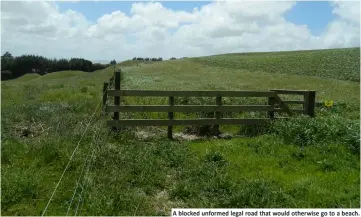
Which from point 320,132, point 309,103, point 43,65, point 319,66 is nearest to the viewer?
point 320,132

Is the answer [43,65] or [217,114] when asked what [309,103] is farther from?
[43,65]

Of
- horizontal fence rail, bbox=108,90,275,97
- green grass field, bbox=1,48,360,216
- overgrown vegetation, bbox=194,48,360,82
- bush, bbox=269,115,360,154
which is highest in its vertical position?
overgrown vegetation, bbox=194,48,360,82

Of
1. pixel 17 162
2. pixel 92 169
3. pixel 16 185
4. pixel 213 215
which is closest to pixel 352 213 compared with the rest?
pixel 213 215

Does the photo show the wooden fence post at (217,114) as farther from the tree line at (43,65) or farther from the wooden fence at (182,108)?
the tree line at (43,65)

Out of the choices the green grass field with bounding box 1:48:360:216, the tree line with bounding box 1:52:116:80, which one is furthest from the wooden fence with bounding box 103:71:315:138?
the tree line with bounding box 1:52:116:80

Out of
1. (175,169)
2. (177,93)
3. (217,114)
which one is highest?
(177,93)

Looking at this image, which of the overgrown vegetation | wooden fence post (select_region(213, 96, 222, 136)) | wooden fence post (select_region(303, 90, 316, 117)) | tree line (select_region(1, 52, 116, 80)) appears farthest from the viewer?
tree line (select_region(1, 52, 116, 80))

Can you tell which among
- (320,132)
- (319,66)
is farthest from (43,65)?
(320,132)

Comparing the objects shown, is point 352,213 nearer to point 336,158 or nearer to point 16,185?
point 336,158

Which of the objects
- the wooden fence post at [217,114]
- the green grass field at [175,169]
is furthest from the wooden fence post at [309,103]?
the wooden fence post at [217,114]

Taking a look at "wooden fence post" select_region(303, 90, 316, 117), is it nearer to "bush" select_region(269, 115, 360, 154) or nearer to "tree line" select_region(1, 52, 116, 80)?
"bush" select_region(269, 115, 360, 154)

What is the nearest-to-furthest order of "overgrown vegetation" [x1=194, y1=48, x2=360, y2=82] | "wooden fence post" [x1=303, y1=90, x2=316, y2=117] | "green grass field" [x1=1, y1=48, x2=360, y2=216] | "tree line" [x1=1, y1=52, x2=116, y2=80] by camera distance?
"green grass field" [x1=1, y1=48, x2=360, y2=216], "wooden fence post" [x1=303, y1=90, x2=316, y2=117], "overgrown vegetation" [x1=194, y1=48, x2=360, y2=82], "tree line" [x1=1, y1=52, x2=116, y2=80]

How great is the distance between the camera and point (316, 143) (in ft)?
31.0

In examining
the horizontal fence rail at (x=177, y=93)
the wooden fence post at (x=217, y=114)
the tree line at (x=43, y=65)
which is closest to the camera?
the horizontal fence rail at (x=177, y=93)
